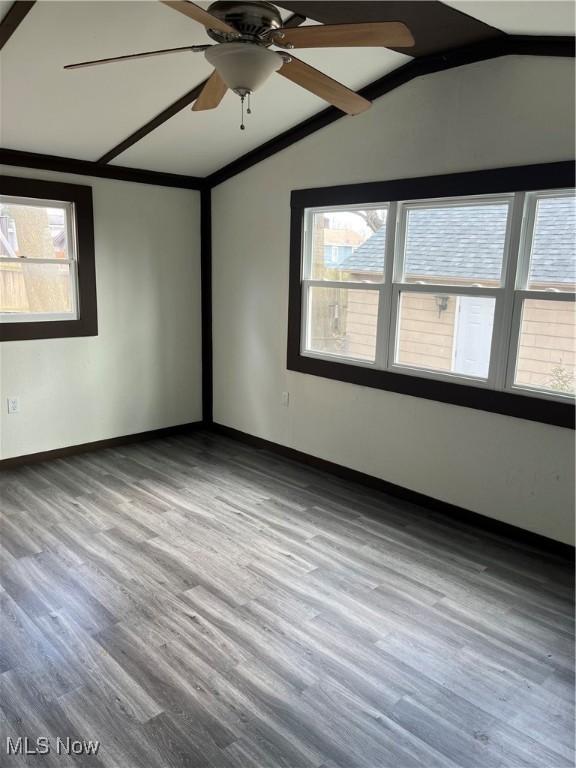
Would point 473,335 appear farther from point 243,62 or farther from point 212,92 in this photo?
point 243,62

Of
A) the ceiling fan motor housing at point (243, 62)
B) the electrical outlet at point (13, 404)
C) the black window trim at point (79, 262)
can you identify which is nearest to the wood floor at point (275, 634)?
the electrical outlet at point (13, 404)

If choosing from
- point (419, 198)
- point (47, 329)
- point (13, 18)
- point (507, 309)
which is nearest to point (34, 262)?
point (47, 329)

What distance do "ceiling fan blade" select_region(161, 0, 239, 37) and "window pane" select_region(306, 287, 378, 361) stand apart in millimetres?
2317

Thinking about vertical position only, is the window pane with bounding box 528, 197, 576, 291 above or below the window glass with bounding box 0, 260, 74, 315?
above

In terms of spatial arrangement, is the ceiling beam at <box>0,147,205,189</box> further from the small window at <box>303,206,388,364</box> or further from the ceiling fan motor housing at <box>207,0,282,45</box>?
the ceiling fan motor housing at <box>207,0,282,45</box>

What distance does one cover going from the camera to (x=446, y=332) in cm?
360

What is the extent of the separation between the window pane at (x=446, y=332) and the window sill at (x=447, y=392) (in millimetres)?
115

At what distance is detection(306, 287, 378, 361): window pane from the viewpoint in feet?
13.3

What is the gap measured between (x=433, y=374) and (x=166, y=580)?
2.08m

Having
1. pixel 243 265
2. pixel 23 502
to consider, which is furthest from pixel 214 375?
pixel 23 502

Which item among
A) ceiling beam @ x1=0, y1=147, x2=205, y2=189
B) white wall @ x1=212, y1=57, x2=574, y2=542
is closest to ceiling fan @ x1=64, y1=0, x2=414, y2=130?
white wall @ x1=212, y1=57, x2=574, y2=542

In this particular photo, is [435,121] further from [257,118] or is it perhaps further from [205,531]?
[205,531]

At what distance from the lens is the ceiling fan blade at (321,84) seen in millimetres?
2152

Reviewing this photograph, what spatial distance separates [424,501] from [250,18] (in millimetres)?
2991
